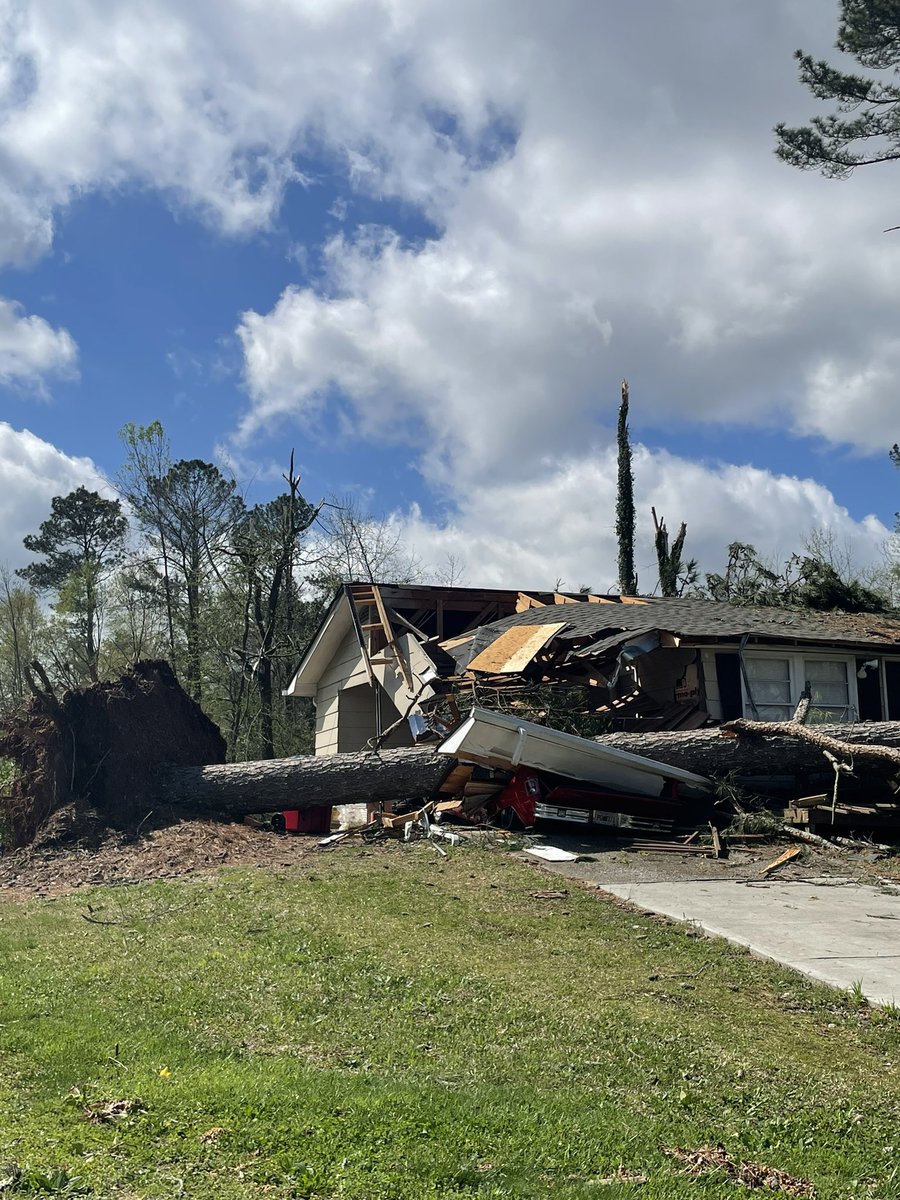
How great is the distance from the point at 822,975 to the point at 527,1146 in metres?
3.36

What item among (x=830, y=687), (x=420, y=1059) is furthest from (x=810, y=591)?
(x=420, y=1059)

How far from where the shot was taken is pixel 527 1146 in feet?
13.6

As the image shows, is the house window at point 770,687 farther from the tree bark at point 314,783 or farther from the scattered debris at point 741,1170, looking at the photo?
the scattered debris at point 741,1170

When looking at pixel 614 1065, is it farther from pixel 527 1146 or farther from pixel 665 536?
pixel 665 536

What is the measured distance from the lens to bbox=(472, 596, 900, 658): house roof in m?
16.8

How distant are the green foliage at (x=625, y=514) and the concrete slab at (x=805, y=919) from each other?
74.8 ft

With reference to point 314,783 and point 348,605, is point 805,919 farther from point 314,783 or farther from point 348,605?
point 348,605

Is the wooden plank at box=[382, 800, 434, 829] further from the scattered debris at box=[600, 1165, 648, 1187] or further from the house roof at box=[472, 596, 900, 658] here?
the scattered debris at box=[600, 1165, 648, 1187]

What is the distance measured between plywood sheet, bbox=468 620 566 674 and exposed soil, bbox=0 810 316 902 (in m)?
4.08

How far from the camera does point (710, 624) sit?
1767cm

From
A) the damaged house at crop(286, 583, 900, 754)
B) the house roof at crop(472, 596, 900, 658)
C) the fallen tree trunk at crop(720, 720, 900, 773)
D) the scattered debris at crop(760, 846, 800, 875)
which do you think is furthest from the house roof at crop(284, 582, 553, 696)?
the scattered debris at crop(760, 846, 800, 875)

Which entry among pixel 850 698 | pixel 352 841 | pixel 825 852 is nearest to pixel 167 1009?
pixel 352 841

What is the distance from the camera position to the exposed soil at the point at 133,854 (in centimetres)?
1116

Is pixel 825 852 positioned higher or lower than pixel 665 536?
lower
